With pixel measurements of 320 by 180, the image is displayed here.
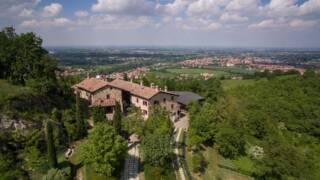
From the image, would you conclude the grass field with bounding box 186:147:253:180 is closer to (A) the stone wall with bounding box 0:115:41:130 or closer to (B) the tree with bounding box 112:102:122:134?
(B) the tree with bounding box 112:102:122:134

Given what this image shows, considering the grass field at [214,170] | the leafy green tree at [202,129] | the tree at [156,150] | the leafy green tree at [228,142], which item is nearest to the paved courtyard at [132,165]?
the tree at [156,150]

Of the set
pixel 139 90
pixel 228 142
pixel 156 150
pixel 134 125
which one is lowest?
pixel 228 142

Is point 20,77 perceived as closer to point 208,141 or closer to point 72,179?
point 72,179

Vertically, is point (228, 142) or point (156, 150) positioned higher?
point (156, 150)

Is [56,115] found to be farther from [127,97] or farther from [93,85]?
[127,97]

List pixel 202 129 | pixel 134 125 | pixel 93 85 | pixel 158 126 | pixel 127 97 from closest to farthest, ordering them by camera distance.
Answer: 1. pixel 158 126
2. pixel 134 125
3. pixel 202 129
4. pixel 93 85
5. pixel 127 97

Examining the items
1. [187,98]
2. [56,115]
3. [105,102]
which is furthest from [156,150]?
[187,98]
